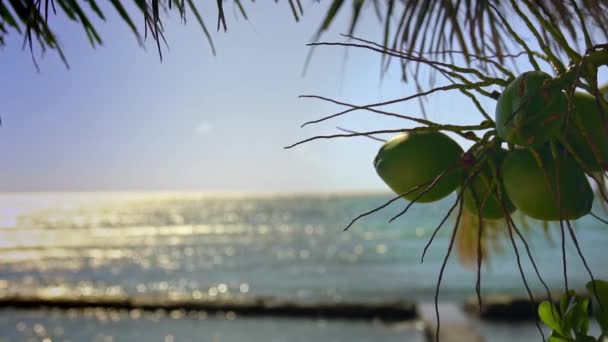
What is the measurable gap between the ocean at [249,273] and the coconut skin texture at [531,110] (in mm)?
179

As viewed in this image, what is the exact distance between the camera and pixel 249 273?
21031mm

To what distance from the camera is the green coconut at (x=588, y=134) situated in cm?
40

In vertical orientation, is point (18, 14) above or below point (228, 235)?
above

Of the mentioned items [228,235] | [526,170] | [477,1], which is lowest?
[228,235]

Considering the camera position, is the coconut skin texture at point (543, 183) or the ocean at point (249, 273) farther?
the ocean at point (249, 273)

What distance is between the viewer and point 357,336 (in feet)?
33.6


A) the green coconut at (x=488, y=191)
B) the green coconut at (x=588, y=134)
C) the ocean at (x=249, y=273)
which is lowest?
the ocean at (x=249, y=273)

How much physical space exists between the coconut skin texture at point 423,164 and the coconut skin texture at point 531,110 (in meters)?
0.06

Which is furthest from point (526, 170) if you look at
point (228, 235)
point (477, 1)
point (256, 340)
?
point (228, 235)

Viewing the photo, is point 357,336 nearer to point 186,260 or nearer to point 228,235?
point 186,260

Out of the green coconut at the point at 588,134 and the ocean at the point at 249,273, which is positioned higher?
the green coconut at the point at 588,134

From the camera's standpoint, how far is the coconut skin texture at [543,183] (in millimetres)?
427

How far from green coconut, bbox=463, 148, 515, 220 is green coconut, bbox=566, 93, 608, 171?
1.9 inches

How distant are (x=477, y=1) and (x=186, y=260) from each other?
24.7 metres
